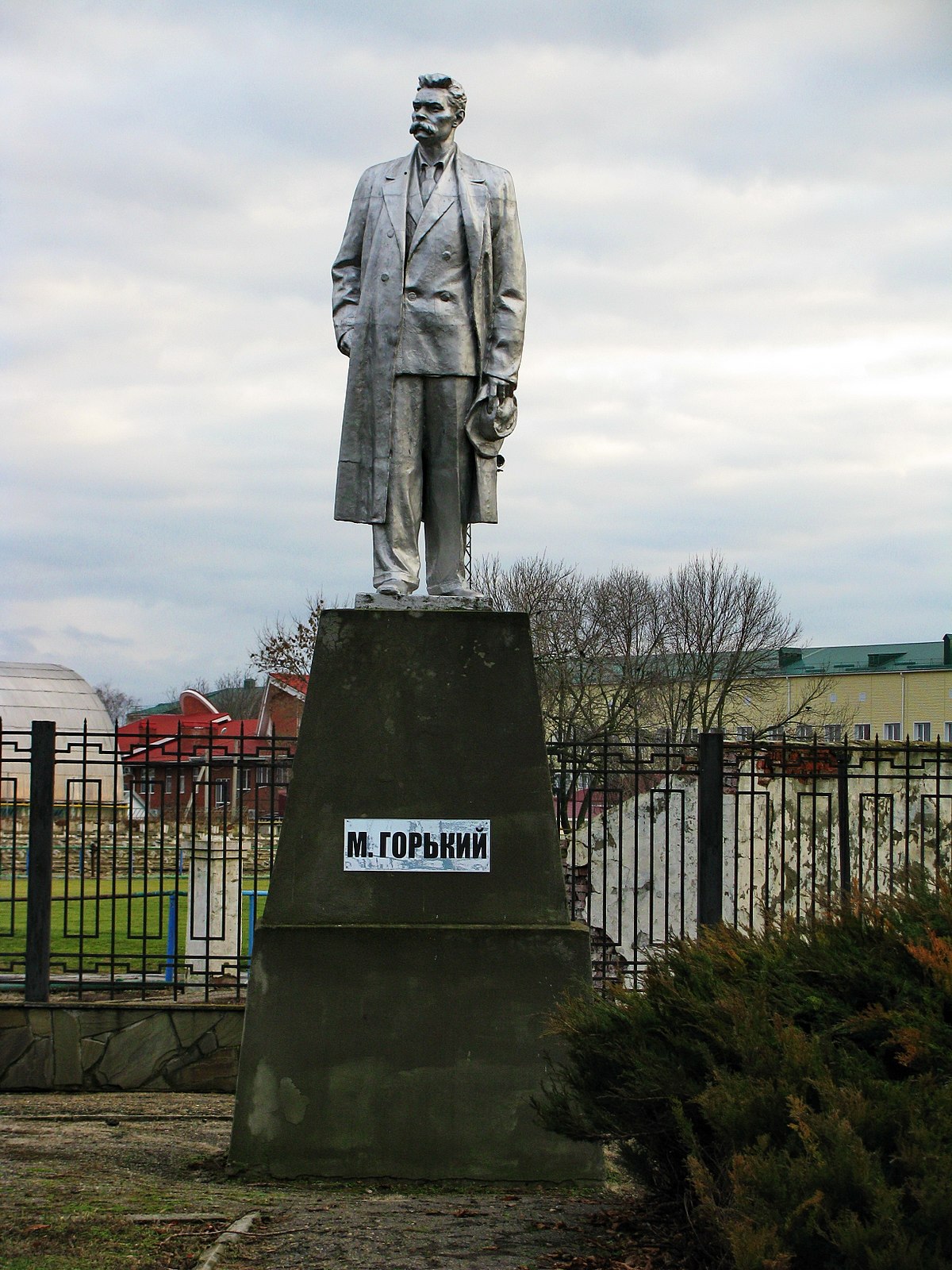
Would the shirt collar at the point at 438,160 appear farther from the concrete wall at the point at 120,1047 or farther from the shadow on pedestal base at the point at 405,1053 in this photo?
the concrete wall at the point at 120,1047

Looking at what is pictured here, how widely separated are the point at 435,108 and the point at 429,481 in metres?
1.71

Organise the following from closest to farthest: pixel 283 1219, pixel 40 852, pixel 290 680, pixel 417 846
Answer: pixel 283 1219 < pixel 417 846 < pixel 40 852 < pixel 290 680

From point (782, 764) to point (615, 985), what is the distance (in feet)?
17.7

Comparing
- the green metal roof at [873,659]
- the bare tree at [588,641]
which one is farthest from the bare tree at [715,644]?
the green metal roof at [873,659]

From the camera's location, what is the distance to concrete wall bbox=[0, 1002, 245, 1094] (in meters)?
8.82

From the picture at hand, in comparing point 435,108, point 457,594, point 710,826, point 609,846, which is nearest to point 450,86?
point 435,108

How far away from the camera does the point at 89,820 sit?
26.4 meters

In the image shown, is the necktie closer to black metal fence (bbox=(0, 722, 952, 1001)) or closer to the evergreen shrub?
black metal fence (bbox=(0, 722, 952, 1001))

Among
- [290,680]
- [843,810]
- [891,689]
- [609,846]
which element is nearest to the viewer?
[843,810]

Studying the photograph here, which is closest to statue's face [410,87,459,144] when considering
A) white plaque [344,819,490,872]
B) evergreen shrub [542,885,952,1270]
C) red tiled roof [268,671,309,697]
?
white plaque [344,819,490,872]

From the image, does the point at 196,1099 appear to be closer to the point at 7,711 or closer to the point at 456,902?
the point at 456,902

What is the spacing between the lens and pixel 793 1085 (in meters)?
3.48

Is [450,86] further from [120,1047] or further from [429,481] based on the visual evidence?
[120,1047]

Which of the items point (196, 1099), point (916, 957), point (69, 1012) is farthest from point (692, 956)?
point (69, 1012)
